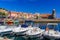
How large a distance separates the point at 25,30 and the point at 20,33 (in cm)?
115

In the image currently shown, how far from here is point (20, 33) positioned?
36.2m

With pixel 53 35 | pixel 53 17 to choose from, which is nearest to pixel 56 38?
pixel 53 35

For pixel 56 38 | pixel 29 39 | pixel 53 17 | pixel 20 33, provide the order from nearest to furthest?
pixel 56 38, pixel 29 39, pixel 20 33, pixel 53 17

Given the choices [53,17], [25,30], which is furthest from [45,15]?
[25,30]

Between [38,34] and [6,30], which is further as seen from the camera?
[6,30]

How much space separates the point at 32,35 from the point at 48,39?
142 inches

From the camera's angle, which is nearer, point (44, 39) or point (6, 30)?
point (44, 39)

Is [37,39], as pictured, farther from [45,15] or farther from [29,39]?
[45,15]

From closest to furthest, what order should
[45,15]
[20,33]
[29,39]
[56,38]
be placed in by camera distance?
[56,38]
[29,39]
[20,33]
[45,15]

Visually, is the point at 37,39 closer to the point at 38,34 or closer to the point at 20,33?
the point at 38,34

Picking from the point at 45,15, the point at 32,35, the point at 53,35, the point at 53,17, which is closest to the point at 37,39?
the point at 32,35

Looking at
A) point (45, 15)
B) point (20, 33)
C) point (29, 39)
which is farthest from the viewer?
point (45, 15)

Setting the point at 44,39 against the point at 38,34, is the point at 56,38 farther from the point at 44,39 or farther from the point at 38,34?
the point at 38,34

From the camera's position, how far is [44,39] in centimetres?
3128
